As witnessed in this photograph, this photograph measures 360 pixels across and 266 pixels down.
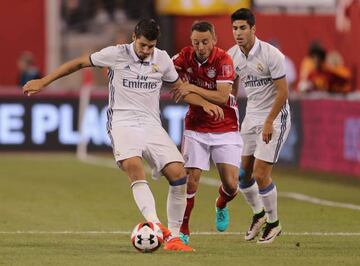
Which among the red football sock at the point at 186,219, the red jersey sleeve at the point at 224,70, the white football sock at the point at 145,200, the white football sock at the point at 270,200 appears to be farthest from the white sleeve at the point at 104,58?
the white football sock at the point at 270,200

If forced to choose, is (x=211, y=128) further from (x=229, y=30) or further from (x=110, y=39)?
(x=110, y=39)

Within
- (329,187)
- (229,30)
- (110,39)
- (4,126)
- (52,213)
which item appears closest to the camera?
(52,213)

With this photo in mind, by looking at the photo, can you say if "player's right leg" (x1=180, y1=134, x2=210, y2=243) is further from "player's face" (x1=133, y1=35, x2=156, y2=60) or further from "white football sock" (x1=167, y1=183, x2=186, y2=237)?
"player's face" (x1=133, y1=35, x2=156, y2=60)

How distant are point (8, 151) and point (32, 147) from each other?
0.49 m

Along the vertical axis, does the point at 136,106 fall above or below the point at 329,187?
above

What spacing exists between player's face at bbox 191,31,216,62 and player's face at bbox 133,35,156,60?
1.52 feet

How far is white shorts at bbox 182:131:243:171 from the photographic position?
494 inches

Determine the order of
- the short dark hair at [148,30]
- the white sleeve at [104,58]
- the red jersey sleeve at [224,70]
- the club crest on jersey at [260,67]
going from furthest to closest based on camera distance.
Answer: the club crest on jersey at [260,67] → the red jersey sleeve at [224,70] → the white sleeve at [104,58] → the short dark hair at [148,30]

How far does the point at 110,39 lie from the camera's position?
31.1 metres

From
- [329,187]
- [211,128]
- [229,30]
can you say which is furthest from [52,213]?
[229,30]

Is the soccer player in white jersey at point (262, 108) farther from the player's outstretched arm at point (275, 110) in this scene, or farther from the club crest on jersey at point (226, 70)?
the club crest on jersey at point (226, 70)

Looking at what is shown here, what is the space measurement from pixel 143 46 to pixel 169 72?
1.34 ft

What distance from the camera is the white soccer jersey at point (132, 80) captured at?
11.9 m

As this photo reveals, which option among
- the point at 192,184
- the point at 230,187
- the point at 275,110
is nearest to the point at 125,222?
the point at 230,187
